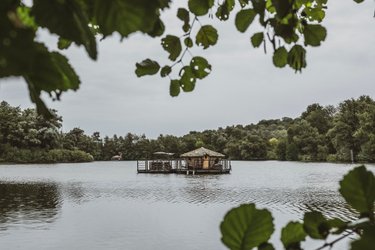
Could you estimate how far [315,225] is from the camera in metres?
0.69

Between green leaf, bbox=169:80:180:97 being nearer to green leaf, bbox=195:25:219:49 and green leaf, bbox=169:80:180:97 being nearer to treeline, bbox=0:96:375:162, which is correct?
green leaf, bbox=195:25:219:49

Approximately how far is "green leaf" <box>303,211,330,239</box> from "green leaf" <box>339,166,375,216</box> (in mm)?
71

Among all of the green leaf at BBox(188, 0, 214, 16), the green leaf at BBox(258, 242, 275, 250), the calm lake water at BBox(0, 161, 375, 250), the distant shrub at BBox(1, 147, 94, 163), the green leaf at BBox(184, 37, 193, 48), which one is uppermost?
the distant shrub at BBox(1, 147, 94, 163)

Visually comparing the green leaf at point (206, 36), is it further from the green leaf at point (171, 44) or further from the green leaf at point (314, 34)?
the green leaf at point (314, 34)

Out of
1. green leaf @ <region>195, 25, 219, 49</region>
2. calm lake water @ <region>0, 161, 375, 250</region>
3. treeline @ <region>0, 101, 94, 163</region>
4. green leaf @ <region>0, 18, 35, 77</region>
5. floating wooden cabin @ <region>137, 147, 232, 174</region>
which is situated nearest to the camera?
green leaf @ <region>0, 18, 35, 77</region>

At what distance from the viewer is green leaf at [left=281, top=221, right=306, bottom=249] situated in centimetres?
71

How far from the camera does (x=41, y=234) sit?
16578mm

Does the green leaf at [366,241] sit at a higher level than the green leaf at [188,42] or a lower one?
lower

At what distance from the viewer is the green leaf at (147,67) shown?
1.35 metres

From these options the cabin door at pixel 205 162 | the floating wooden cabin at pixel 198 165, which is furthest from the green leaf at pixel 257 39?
the cabin door at pixel 205 162

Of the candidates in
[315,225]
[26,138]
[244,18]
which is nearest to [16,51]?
[315,225]

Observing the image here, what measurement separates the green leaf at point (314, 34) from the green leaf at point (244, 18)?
0.55 ft

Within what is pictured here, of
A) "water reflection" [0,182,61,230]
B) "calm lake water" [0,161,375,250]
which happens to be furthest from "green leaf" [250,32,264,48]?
"water reflection" [0,182,61,230]

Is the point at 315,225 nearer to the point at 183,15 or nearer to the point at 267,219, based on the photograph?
the point at 267,219
